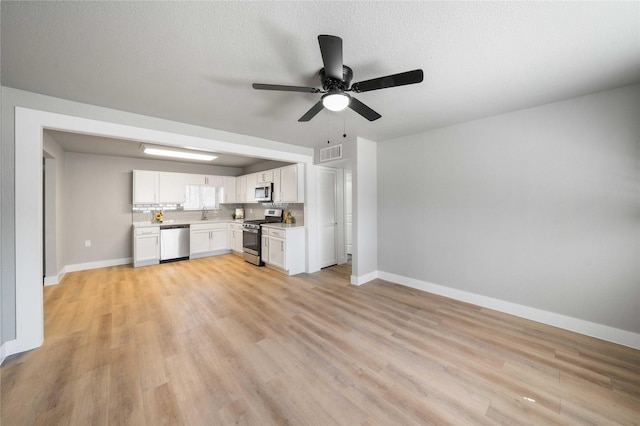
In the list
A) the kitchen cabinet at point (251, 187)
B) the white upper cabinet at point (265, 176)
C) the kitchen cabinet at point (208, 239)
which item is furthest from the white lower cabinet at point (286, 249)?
the kitchen cabinet at point (208, 239)

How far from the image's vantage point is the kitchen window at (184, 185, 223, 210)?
6062 mm

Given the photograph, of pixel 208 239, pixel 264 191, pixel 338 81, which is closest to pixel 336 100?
pixel 338 81

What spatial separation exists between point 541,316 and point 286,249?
3742 millimetres

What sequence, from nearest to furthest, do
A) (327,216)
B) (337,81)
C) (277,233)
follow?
(337,81) → (277,233) → (327,216)

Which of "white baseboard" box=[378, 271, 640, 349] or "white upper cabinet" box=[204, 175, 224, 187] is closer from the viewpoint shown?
"white baseboard" box=[378, 271, 640, 349]

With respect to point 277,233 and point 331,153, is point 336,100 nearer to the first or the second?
point 331,153

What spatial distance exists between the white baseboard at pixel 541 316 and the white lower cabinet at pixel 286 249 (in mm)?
2120

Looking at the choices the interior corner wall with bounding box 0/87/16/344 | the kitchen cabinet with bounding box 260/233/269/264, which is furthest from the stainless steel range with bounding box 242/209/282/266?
the interior corner wall with bounding box 0/87/16/344

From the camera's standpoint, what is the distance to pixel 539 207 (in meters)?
2.71

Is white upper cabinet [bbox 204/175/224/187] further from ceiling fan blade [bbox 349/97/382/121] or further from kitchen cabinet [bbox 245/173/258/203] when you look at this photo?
ceiling fan blade [bbox 349/97/382/121]

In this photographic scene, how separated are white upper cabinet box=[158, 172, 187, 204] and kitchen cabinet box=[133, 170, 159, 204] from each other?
97 mm

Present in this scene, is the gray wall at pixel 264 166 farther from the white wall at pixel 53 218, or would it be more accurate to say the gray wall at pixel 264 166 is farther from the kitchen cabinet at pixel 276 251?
the white wall at pixel 53 218

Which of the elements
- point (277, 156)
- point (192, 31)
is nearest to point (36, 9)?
point (192, 31)

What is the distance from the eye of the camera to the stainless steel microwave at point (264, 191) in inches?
209
